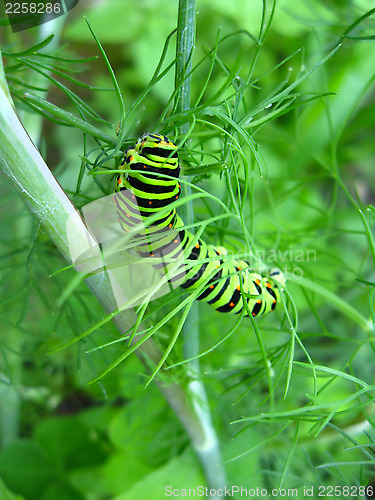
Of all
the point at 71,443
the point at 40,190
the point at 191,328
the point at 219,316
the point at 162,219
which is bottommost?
the point at 71,443

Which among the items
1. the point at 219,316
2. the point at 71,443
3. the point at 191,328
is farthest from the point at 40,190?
the point at 71,443

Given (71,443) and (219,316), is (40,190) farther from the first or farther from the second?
(71,443)

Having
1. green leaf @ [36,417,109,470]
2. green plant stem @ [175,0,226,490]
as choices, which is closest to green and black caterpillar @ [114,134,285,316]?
green plant stem @ [175,0,226,490]

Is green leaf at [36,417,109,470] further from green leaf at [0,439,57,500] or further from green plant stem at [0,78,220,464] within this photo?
green plant stem at [0,78,220,464]

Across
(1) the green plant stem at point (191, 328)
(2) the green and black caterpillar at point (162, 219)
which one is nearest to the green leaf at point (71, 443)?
(1) the green plant stem at point (191, 328)

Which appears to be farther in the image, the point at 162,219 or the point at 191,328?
the point at 191,328
